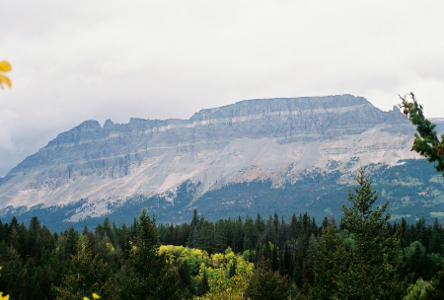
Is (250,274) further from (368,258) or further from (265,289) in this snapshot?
(368,258)

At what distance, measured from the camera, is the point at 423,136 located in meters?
13.0

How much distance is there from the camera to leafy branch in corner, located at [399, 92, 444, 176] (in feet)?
40.9

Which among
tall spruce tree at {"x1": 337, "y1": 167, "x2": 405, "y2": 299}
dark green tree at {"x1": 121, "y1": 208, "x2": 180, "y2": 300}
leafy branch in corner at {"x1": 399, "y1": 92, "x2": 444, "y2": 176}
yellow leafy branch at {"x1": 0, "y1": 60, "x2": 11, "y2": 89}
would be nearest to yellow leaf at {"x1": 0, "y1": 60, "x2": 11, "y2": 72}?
yellow leafy branch at {"x1": 0, "y1": 60, "x2": 11, "y2": 89}

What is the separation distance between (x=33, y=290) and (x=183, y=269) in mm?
29561

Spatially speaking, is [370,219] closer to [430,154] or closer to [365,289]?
[365,289]

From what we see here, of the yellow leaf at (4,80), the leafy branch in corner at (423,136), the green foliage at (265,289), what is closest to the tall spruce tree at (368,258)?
the green foliage at (265,289)

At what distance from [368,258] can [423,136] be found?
21.1 metres

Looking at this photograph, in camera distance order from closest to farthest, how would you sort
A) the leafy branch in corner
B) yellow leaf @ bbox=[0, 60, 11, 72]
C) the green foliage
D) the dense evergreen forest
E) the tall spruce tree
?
yellow leaf @ bbox=[0, 60, 11, 72]
the leafy branch in corner
the tall spruce tree
the dense evergreen forest
the green foliage

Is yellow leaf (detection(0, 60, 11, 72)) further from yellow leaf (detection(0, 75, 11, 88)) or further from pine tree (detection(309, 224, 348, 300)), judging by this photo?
pine tree (detection(309, 224, 348, 300))

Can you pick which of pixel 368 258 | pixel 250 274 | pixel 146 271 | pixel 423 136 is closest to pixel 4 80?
pixel 423 136

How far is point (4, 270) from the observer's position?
174ft

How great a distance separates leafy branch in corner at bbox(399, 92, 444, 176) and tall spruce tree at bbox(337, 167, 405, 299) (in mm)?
18258

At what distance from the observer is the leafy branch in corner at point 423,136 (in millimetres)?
12461

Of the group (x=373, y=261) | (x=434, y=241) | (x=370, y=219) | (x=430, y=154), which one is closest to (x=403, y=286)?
(x=373, y=261)
